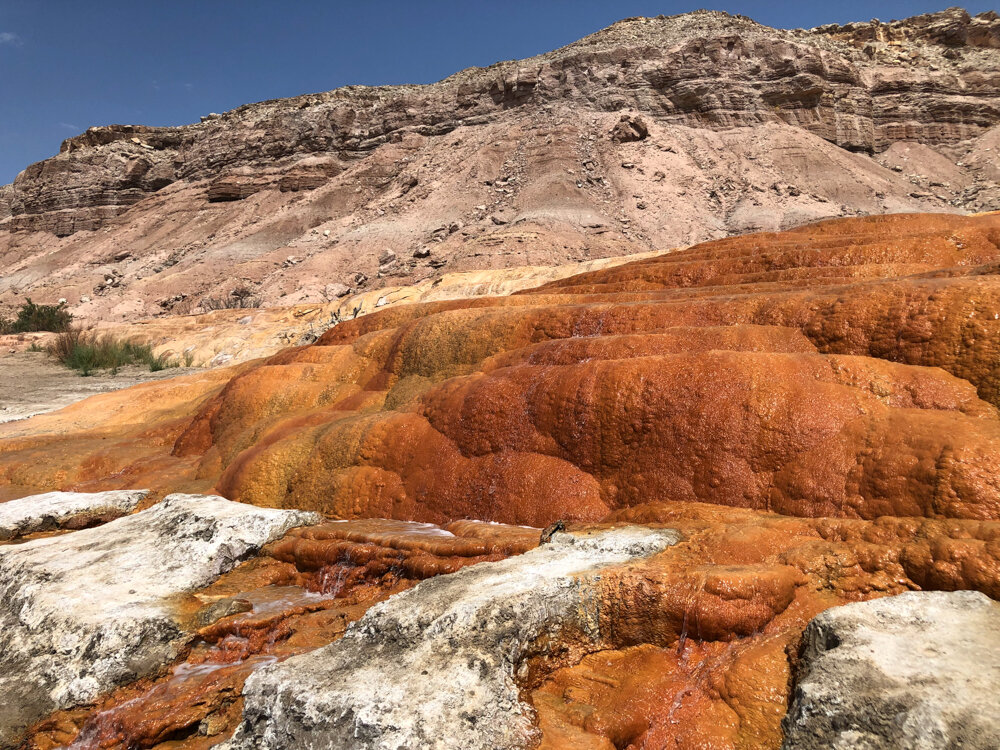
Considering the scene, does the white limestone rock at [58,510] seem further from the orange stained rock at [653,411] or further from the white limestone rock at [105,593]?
the white limestone rock at [105,593]

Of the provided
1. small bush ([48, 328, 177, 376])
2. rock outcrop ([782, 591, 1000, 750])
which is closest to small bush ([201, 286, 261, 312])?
small bush ([48, 328, 177, 376])

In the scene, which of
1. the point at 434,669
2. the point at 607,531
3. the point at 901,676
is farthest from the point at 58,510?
the point at 901,676

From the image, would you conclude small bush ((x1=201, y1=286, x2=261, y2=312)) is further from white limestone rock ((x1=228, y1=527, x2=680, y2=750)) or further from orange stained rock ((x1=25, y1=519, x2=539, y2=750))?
white limestone rock ((x1=228, y1=527, x2=680, y2=750))

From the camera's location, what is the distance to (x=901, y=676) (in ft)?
7.03

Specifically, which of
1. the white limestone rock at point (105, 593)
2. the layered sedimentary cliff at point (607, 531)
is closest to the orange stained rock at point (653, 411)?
the layered sedimentary cliff at point (607, 531)

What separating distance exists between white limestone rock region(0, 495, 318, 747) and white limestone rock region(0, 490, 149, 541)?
3.35 feet

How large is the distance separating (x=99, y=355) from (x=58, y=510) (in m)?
15.4

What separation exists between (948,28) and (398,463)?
4430 centimetres

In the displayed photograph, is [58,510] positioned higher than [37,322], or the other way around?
[37,322]

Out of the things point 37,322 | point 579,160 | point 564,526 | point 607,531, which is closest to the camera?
point 607,531

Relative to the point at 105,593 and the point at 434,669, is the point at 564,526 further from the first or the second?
the point at 105,593

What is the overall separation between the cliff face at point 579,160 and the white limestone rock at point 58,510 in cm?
1657

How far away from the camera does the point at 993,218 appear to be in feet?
28.1

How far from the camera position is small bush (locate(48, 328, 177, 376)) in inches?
736
